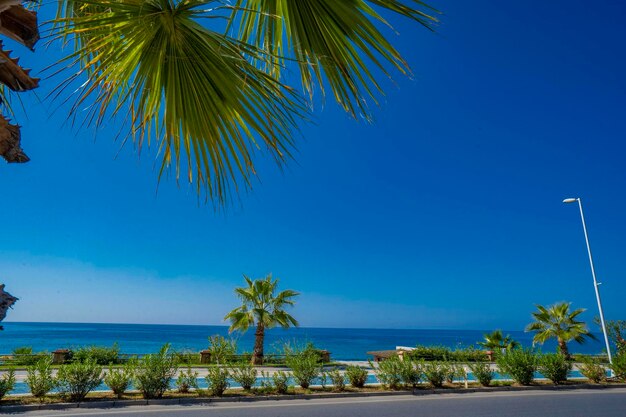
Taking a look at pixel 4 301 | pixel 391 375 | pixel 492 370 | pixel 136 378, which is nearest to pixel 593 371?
pixel 492 370

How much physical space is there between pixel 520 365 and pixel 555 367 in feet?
4.99

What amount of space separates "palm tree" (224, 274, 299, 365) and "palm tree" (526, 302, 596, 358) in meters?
14.9

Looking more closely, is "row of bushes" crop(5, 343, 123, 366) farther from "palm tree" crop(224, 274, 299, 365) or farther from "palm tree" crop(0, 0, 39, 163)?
"palm tree" crop(0, 0, 39, 163)

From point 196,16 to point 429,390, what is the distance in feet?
49.4

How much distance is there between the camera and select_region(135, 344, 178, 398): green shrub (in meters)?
11.8

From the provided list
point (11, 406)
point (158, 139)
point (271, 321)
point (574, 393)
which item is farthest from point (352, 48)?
point (271, 321)

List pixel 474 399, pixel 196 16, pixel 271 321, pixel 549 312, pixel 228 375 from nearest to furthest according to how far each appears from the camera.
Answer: pixel 196 16 → pixel 474 399 → pixel 228 375 → pixel 271 321 → pixel 549 312

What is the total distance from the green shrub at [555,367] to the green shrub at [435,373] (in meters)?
3.86

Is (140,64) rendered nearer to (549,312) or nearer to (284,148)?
(284,148)

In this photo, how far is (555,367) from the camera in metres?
15.7

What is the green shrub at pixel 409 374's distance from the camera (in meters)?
14.6

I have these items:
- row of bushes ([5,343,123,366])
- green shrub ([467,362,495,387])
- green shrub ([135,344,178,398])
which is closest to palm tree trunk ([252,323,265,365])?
row of bushes ([5,343,123,366])

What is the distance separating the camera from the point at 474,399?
12609mm

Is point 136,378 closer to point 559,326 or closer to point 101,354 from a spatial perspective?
point 101,354
